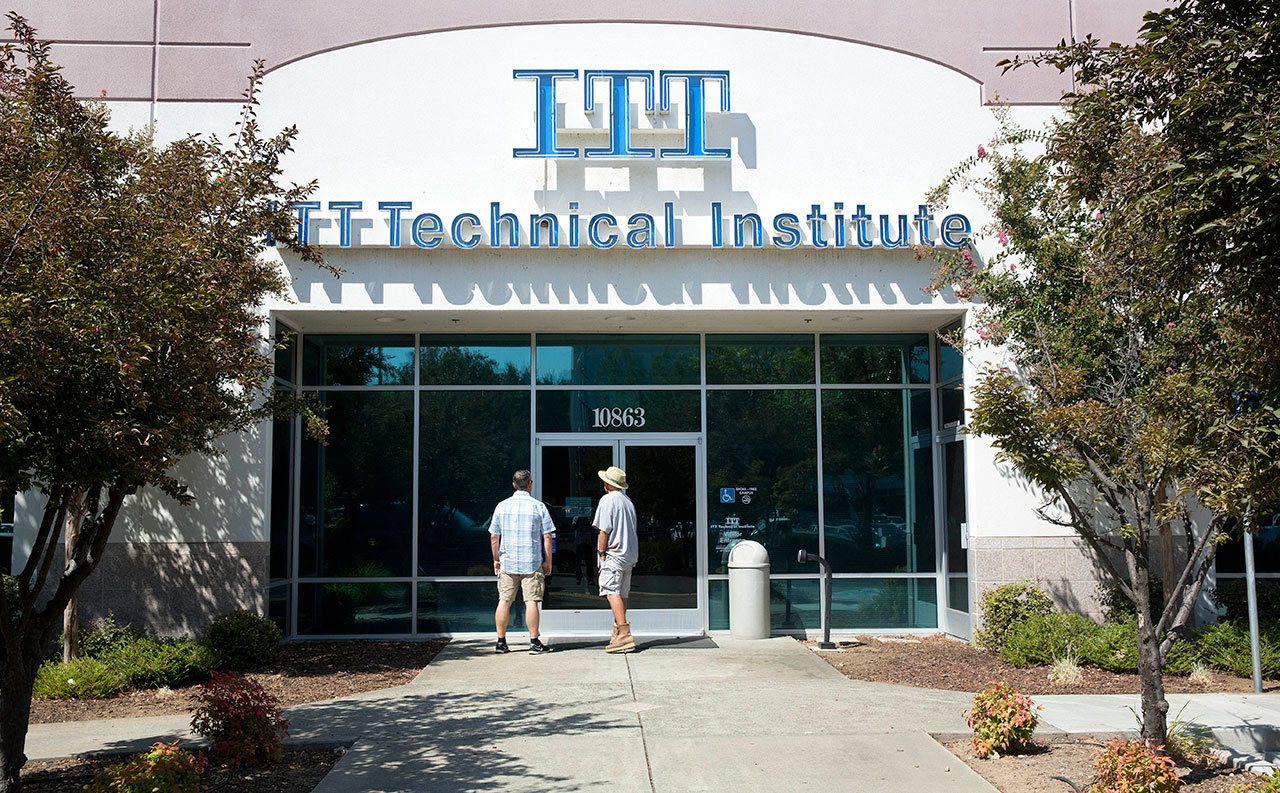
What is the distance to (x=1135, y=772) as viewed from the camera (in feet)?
19.9

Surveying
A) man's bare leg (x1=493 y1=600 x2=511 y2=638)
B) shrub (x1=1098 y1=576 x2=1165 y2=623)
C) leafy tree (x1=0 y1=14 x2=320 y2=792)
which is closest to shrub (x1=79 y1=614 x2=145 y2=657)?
man's bare leg (x1=493 y1=600 x2=511 y2=638)

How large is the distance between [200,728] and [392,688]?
9.51ft

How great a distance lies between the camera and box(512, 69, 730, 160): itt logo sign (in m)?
12.5

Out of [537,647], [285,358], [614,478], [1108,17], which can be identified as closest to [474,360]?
[285,358]

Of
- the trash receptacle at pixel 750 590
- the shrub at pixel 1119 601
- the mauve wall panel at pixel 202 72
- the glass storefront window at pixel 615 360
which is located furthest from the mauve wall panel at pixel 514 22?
the trash receptacle at pixel 750 590

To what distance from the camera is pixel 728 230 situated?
12500 mm

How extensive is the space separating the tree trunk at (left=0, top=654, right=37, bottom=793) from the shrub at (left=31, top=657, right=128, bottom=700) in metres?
3.67

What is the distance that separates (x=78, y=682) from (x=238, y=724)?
3.57 metres

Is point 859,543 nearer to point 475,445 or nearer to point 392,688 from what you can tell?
point 475,445

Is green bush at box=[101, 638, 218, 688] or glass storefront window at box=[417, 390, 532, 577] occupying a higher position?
glass storefront window at box=[417, 390, 532, 577]

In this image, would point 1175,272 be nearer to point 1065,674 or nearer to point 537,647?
point 1065,674

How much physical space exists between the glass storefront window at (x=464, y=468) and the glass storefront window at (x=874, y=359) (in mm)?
3870

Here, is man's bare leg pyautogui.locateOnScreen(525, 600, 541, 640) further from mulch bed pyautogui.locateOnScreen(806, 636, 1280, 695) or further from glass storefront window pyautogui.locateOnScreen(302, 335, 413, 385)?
glass storefront window pyautogui.locateOnScreen(302, 335, 413, 385)

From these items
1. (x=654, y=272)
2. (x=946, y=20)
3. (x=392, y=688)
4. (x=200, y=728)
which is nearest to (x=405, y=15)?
(x=654, y=272)
